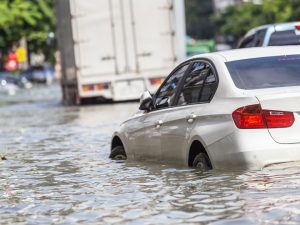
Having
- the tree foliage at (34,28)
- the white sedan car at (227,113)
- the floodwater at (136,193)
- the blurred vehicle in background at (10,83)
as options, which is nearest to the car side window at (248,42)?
the floodwater at (136,193)

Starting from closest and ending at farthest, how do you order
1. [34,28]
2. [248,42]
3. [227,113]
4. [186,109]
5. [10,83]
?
1. [227,113]
2. [186,109]
3. [248,42]
4. [34,28]
5. [10,83]

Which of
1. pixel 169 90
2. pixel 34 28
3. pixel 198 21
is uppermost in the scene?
pixel 34 28

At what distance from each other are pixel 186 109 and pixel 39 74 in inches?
3077

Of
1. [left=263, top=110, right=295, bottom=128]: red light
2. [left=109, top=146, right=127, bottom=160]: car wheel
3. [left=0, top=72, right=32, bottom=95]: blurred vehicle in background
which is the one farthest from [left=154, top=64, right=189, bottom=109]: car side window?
[left=0, top=72, right=32, bottom=95]: blurred vehicle in background

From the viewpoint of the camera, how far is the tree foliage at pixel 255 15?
231 feet

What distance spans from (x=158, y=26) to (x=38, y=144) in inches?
449

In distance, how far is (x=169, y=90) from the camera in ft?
35.2

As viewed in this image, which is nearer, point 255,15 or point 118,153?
point 118,153

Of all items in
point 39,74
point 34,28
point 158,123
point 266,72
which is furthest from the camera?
point 39,74

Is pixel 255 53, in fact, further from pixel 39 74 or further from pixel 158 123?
pixel 39 74

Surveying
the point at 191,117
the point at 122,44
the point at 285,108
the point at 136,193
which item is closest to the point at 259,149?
the point at 285,108

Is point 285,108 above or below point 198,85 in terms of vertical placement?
below

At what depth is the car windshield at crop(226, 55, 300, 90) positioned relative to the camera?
940 centimetres

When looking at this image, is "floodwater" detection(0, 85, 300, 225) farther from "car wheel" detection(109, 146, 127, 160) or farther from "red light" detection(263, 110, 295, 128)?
"red light" detection(263, 110, 295, 128)
